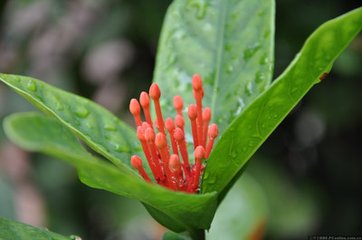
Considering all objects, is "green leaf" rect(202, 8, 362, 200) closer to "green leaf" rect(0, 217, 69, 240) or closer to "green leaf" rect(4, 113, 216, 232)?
"green leaf" rect(4, 113, 216, 232)

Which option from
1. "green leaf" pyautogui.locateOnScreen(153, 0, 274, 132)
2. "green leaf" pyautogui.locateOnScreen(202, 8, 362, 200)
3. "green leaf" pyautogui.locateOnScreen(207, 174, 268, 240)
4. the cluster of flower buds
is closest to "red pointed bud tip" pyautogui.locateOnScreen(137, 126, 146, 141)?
the cluster of flower buds

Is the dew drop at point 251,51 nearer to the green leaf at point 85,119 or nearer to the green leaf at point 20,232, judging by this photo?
the green leaf at point 85,119

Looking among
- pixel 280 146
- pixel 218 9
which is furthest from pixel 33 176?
pixel 218 9

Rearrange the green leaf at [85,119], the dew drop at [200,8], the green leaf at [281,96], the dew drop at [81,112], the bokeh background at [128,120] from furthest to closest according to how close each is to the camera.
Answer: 1. the bokeh background at [128,120]
2. the dew drop at [200,8]
3. the dew drop at [81,112]
4. the green leaf at [85,119]
5. the green leaf at [281,96]

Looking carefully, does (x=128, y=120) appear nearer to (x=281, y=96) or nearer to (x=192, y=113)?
(x=192, y=113)

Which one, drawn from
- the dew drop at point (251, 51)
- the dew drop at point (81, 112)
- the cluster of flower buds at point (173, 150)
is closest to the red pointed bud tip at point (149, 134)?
the cluster of flower buds at point (173, 150)

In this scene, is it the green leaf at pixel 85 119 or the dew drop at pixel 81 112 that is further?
the dew drop at pixel 81 112
